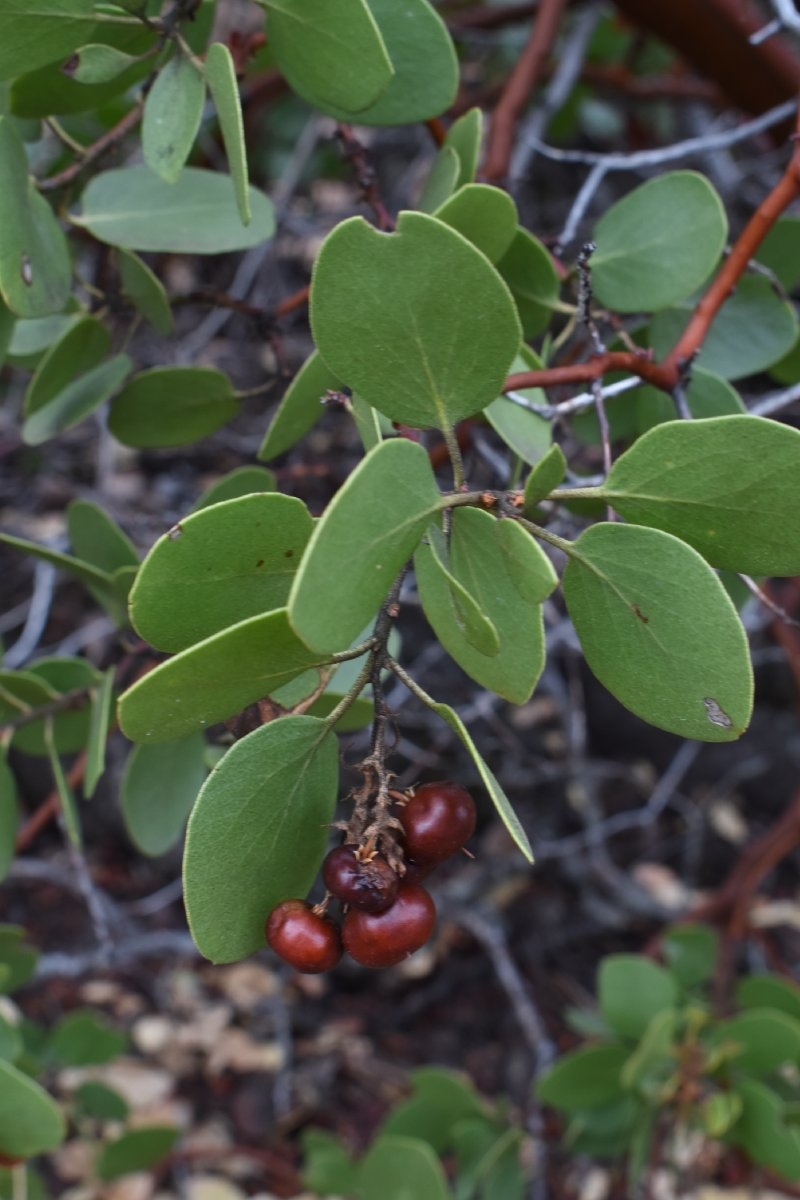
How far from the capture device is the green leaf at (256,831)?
65cm

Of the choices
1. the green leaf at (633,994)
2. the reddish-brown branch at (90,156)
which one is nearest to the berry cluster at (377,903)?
the reddish-brown branch at (90,156)

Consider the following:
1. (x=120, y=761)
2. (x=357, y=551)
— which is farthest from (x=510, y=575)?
(x=120, y=761)

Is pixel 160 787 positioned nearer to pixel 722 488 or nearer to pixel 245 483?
pixel 245 483

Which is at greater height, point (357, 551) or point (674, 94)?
point (357, 551)

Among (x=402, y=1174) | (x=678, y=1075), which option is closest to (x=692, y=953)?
(x=678, y=1075)

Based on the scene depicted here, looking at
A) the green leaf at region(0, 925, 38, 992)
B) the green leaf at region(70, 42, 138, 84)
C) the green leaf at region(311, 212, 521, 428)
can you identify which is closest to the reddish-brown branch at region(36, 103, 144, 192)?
the green leaf at region(70, 42, 138, 84)

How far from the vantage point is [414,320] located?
0.62m

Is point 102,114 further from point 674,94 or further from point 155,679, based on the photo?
point 155,679

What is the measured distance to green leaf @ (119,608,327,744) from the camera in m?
0.58

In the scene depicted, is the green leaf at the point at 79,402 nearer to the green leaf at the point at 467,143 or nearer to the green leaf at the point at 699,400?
the green leaf at the point at 467,143

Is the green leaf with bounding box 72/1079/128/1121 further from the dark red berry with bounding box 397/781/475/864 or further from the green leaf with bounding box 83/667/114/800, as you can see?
the dark red berry with bounding box 397/781/475/864

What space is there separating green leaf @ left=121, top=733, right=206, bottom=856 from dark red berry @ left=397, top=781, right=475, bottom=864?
1.44ft

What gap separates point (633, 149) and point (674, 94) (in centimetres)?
39

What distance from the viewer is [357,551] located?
0.55 metres
